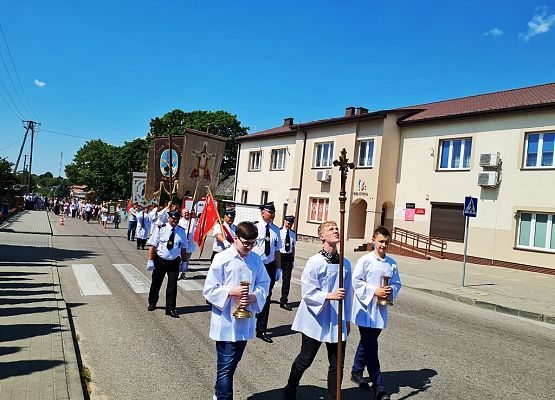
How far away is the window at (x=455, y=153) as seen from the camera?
22062mm

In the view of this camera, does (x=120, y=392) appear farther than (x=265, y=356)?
No

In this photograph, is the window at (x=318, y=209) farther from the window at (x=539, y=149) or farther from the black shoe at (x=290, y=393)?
the black shoe at (x=290, y=393)

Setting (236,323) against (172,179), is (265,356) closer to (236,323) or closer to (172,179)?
(236,323)

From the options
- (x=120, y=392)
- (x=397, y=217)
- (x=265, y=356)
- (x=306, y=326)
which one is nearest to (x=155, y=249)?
(x=265, y=356)

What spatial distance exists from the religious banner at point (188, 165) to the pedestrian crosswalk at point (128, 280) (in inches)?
99.2

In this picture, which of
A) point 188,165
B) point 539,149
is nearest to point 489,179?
point 539,149

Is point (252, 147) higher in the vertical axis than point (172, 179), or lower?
higher

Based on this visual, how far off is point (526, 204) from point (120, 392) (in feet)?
63.1

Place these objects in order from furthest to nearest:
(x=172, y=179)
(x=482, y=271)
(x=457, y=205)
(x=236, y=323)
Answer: (x=457, y=205) < (x=482, y=271) < (x=172, y=179) < (x=236, y=323)

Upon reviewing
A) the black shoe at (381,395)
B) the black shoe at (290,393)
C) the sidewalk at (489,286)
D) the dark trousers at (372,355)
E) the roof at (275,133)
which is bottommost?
the sidewalk at (489,286)

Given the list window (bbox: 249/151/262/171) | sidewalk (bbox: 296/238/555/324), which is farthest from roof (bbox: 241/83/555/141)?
window (bbox: 249/151/262/171)

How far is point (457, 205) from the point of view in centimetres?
2192

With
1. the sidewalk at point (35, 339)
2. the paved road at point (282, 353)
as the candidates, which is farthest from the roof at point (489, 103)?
the sidewalk at point (35, 339)

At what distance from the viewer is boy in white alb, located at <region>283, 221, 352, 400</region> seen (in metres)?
4.23
